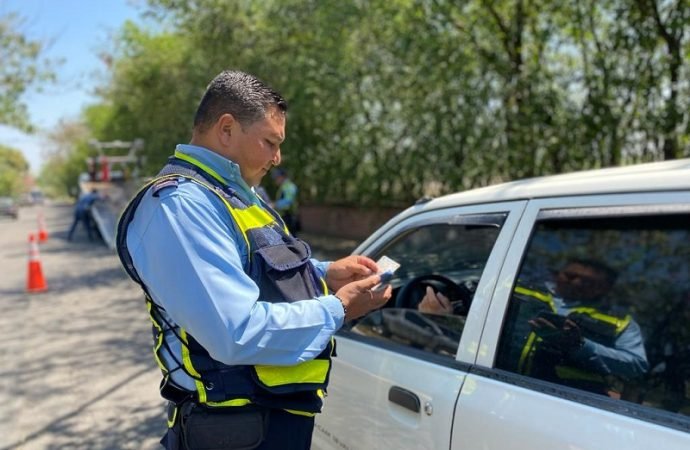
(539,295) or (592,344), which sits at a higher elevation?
(539,295)

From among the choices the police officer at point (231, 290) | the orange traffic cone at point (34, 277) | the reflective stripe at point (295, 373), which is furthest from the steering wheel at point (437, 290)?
the orange traffic cone at point (34, 277)

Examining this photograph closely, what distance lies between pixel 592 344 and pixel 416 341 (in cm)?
74

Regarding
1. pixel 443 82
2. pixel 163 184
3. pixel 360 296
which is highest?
pixel 443 82

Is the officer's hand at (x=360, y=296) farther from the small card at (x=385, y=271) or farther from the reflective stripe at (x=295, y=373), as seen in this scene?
the reflective stripe at (x=295, y=373)

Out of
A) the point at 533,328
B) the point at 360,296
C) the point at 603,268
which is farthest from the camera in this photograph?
the point at 603,268

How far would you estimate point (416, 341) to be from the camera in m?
2.57

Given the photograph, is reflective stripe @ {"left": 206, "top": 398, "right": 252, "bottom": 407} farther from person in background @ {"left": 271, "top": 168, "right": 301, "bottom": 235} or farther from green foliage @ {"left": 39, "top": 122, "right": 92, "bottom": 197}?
green foliage @ {"left": 39, "top": 122, "right": 92, "bottom": 197}

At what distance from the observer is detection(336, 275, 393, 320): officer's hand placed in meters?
1.60

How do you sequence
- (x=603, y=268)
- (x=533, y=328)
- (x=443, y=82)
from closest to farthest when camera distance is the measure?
(x=533, y=328) < (x=603, y=268) < (x=443, y=82)

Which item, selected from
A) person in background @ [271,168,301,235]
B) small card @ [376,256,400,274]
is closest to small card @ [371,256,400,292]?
small card @ [376,256,400,274]

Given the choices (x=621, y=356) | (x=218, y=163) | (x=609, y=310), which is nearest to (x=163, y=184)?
(x=218, y=163)

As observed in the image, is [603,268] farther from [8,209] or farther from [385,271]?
[8,209]

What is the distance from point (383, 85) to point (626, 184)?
8.76 meters

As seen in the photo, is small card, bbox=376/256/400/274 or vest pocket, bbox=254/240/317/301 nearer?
vest pocket, bbox=254/240/317/301
